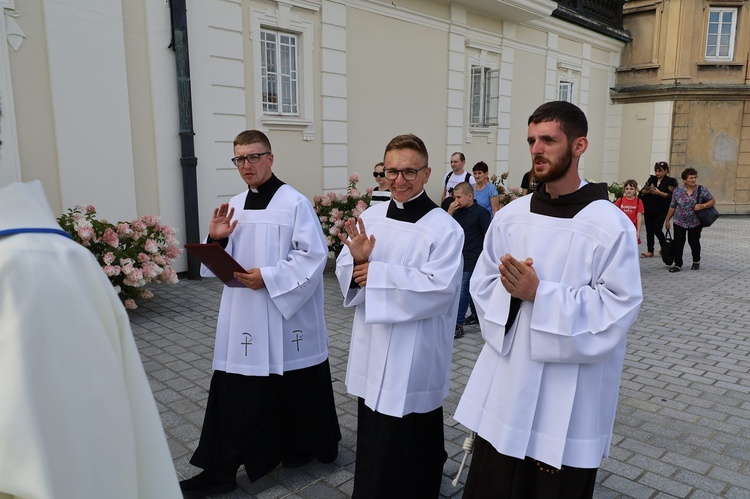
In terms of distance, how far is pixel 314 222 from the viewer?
11.6 feet

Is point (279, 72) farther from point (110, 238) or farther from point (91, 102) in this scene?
point (110, 238)

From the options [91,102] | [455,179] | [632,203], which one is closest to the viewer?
[91,102]

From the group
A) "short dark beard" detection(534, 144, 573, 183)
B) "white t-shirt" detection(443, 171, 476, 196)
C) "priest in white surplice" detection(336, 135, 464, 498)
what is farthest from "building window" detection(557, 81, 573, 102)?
"short dark beard" detection(534, 144, 573, 183)

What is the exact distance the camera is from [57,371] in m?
0.99

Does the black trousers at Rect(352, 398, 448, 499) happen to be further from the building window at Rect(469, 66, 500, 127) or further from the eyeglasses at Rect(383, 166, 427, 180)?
the building window at Rect(469, 66, 500, 127)

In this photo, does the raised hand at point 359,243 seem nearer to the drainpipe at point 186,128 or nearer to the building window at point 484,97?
the drainpipe at point 186,128

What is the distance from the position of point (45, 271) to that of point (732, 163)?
2269 cm

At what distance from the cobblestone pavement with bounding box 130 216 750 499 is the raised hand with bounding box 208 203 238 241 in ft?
4.83

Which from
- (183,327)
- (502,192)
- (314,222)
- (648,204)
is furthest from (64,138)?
(648,204)

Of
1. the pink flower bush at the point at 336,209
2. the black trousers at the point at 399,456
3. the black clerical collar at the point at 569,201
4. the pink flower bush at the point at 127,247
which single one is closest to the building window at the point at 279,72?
the pink flower bush at the point at 336,209

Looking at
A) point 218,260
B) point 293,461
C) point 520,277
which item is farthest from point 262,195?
point 520,277

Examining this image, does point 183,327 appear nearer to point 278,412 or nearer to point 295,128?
point 278,412

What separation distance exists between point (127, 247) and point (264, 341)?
14.4 feet

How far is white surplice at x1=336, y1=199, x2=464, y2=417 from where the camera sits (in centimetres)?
295
